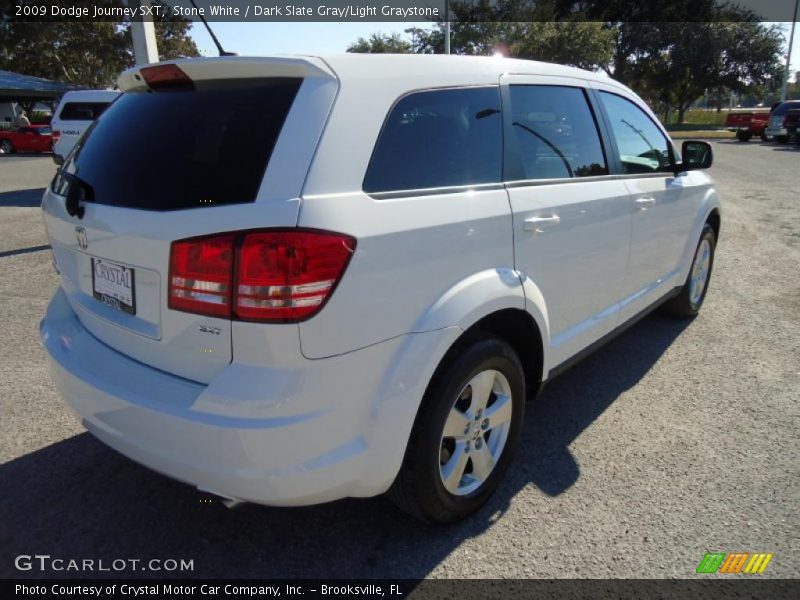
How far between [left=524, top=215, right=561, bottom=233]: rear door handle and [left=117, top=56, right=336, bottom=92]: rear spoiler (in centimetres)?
106

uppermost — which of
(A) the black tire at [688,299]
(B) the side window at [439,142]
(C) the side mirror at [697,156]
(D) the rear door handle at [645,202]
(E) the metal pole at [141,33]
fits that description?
(E) the metal pole at [141,33]

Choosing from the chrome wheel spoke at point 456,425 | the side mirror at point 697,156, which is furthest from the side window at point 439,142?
the side mirror at point 697,156

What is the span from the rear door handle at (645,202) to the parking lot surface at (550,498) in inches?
45.6

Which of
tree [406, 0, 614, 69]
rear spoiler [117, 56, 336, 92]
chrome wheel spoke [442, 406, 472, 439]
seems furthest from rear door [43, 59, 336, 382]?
tree [406, 0, 614, 69]

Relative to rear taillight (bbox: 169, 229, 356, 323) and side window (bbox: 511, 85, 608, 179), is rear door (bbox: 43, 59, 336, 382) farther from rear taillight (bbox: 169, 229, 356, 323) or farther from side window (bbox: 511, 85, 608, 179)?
side window (bbox: 511, 85, 608, 179)

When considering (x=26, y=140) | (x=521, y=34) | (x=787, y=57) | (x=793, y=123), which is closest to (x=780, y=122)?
(x=793, y=123)

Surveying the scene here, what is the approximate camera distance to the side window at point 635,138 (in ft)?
11.2

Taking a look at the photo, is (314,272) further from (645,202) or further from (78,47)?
(78,47)

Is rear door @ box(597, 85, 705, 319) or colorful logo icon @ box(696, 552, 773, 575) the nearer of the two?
colorful logo icon @ box(696, 552, 773, 575)

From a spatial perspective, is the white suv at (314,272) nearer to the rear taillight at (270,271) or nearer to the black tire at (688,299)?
the rear taillight at (270,271)

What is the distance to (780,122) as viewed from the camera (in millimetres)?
25109

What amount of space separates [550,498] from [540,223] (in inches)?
49.5

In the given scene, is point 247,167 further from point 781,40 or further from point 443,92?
point 781,40

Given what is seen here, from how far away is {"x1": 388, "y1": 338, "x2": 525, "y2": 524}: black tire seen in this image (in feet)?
6.89
